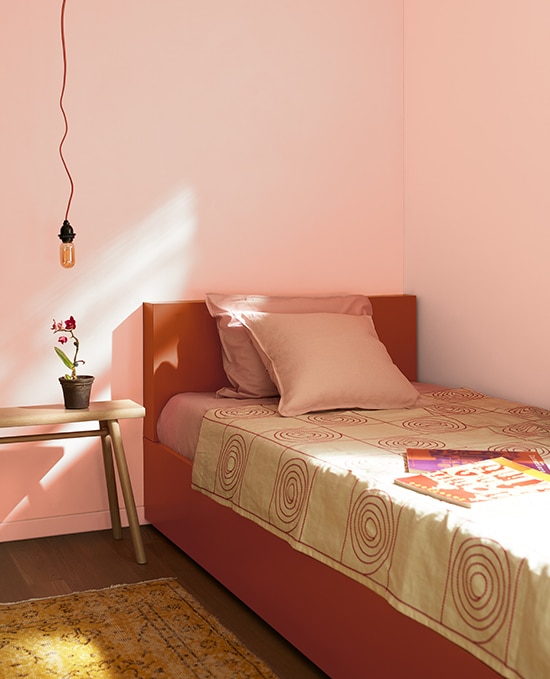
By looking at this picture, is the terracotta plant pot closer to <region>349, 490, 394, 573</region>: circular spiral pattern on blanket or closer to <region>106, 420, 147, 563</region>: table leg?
<region>106, 420, 147, 563</region>: table leg

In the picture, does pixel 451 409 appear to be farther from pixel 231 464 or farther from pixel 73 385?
pixel 73 385

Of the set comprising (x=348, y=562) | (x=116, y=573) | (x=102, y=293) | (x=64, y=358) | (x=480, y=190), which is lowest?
(x=116, y=573)

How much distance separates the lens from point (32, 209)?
9.86ft

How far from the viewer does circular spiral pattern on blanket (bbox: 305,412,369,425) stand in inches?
103

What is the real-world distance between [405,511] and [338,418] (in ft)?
3.21

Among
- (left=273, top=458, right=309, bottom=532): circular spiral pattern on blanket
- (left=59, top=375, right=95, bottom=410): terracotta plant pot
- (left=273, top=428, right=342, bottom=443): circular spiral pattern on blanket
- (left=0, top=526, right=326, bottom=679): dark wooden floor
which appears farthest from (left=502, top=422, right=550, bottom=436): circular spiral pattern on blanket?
(left=59, top=375, right=95, bottom=410): terracotta plant pot

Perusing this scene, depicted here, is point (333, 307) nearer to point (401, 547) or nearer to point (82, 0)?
point (82, 0)

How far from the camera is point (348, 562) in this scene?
185cm

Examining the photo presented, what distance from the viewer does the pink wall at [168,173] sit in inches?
118

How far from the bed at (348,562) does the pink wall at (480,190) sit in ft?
0.55

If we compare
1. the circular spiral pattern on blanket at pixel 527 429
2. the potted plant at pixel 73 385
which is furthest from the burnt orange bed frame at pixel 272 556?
the circular spiral pattern on blanket at pixel 527 429

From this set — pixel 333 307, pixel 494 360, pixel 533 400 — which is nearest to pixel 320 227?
pixel 333 307

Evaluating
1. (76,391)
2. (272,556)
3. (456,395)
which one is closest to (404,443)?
(272,556)

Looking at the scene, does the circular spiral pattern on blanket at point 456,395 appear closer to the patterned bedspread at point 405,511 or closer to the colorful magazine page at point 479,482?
the patterned bedspread at point 405,511
